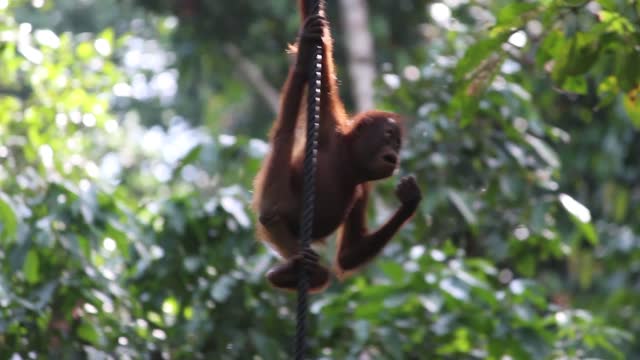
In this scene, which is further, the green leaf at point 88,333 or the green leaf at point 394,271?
the green leaf at point 394,271

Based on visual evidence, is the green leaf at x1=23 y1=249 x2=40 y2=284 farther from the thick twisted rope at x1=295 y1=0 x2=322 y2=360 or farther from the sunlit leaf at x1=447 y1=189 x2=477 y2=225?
the sunlit leaf at x1=447 y1=189 x2=477 y2=225

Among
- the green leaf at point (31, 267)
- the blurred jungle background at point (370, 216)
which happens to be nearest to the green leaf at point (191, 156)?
the blurred jungle background at point (370, 216)

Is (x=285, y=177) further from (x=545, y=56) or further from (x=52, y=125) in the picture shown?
(x=52, y=125)

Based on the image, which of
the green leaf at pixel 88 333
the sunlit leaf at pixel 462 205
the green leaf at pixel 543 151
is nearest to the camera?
the green leaf at pixel 88 333

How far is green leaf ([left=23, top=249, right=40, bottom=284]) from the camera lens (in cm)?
546

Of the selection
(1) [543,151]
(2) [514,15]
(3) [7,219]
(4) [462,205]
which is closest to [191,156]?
(3) [7,219]

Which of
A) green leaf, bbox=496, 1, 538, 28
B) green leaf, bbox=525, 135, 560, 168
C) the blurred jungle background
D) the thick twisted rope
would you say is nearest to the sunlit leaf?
the blurred jungle background

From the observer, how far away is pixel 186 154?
5.78 metres

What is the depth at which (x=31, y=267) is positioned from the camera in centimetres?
547

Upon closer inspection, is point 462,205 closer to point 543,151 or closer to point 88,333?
point 543,151

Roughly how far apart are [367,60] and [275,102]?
1.87 meters

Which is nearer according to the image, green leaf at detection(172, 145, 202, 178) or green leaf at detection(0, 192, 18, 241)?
green leaf at detection(0, 192, 18, 241)

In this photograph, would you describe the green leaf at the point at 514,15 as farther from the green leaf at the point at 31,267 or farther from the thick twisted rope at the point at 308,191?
the green leaf at the point at 31,267

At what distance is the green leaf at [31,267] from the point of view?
5.46m
